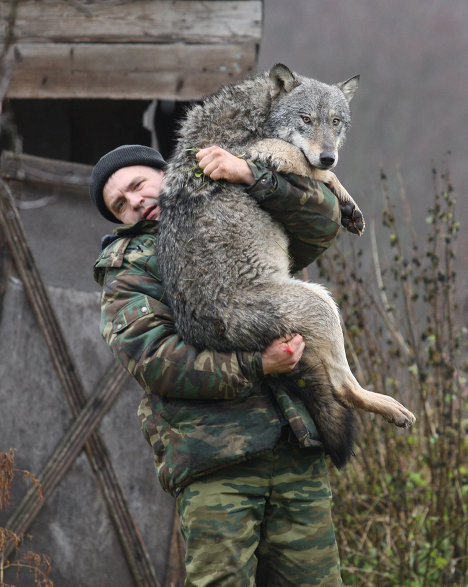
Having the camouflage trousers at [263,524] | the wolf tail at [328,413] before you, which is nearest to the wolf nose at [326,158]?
the wolf tail at [328,413]

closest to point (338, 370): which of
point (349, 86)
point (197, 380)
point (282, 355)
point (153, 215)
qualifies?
point (282, 355)

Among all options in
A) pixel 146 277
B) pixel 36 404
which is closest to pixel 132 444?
pixel 36 404

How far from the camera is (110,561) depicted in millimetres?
5320

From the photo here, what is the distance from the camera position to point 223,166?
A: 119 inches

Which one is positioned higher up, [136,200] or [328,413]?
[136,200]

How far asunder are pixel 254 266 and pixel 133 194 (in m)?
0.77

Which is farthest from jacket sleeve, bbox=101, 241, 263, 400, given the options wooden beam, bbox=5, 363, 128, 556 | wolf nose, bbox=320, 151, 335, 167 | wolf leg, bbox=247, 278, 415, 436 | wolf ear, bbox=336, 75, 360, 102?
wooden beam, bbox=5, 363, 128, 556

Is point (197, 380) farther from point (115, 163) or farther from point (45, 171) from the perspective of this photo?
point (45, 171)

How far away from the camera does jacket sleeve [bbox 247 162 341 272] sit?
305cm

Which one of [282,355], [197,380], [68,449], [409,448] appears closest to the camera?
[197,380]

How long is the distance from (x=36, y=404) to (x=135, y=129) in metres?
2.80

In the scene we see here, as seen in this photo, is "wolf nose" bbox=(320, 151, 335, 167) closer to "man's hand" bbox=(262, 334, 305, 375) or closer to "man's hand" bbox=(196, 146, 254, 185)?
"man's hand" bbox=(196, 146, 254, 185)

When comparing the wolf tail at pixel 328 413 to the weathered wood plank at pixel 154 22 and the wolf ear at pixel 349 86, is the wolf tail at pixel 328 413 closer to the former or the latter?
the wolf ear at pixel 349 86

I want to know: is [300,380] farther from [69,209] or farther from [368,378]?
[69,209]
